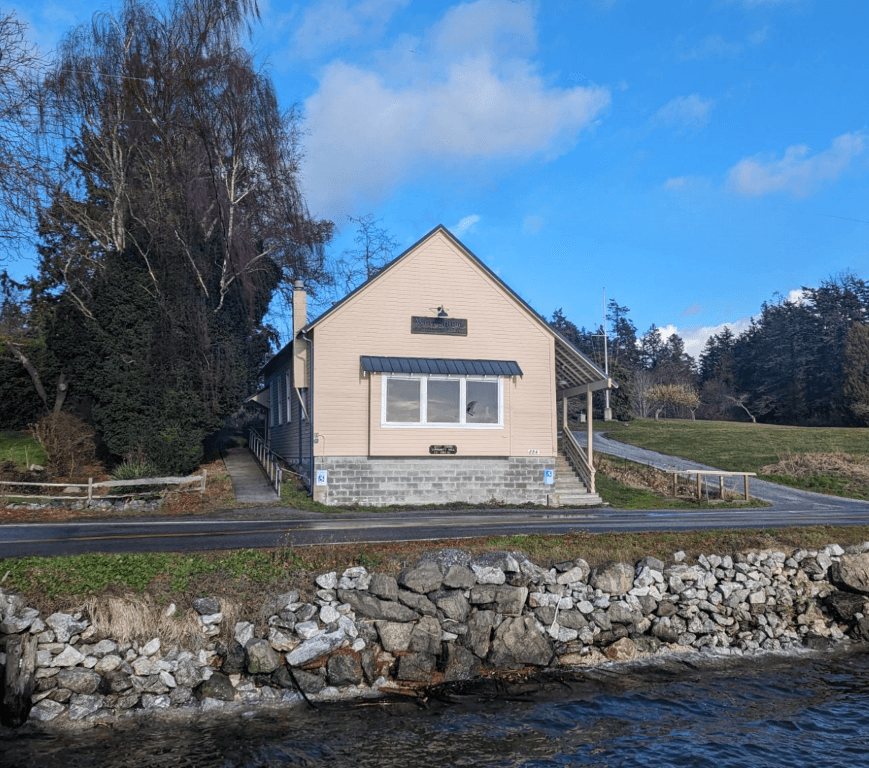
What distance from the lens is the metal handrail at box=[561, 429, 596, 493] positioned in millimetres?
25245

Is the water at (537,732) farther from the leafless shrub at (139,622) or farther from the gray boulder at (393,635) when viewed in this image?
the leafless shrub at (139,622)

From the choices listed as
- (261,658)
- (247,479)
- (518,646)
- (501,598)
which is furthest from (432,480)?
(261,658)

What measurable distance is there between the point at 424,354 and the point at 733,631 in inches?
523

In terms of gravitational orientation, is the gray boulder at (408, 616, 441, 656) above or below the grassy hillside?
below

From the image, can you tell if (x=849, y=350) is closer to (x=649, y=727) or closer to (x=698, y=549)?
(x=698, y=549)

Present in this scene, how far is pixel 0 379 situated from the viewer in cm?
3219

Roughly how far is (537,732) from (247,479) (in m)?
19.1

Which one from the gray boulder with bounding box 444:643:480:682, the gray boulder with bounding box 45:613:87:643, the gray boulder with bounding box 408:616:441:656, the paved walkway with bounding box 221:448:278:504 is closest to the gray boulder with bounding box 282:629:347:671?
the gray boulder with bounding box 408:616:441:656

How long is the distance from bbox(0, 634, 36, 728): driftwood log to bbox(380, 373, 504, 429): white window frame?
13877 millimetres

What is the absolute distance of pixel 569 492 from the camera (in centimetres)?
2478

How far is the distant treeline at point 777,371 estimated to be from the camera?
60750mm

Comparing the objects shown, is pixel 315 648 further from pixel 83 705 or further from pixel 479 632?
pixel 83 705

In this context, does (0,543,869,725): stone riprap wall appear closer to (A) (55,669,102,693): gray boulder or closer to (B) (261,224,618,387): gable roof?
(A) (55,669,102,693): gray boulder

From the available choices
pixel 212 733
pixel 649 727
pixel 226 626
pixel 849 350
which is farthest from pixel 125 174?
pixel 849 350
